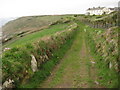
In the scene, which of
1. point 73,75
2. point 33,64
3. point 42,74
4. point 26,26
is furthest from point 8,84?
point 26,26

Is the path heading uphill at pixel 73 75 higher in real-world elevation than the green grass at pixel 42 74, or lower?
lower

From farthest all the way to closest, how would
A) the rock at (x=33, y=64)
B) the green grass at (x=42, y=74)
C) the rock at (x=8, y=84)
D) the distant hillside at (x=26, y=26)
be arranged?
1. the distant hillside at (x=26, y=26)
2. the rock at (x=33, y=64)
3. the green grass at (x=42, y=74)
4. the rock at (x=8, y=84)

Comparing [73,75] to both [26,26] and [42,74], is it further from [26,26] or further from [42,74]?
[26,26]

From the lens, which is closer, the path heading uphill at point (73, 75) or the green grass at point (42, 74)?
the green grass at point (42, 74)

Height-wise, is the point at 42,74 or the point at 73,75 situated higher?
the point at 42,74

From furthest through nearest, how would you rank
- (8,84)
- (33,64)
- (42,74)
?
(33,64) < (42,74) < (8,84)

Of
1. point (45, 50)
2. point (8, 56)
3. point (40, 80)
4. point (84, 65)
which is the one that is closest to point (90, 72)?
point (84, 65)

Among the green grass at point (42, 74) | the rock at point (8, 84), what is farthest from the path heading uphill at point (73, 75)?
the rock at point (8, 84)

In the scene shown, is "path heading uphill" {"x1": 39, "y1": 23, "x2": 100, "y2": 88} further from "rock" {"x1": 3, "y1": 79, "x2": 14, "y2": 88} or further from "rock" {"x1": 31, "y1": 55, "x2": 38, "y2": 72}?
"rock" {"x1": 3, "y1": 79, "x2": 14, "y2": 88}

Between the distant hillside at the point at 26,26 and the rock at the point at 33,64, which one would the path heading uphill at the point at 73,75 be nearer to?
the rock at the point at 33,64

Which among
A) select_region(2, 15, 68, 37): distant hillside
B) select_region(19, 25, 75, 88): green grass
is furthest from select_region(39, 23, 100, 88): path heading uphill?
select_region(2, 15, 68, 37): distant hillside

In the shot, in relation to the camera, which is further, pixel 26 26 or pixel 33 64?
pixel 26 26

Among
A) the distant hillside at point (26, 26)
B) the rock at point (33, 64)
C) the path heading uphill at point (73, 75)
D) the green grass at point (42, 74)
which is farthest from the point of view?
the distant hillside at point (26, 26)

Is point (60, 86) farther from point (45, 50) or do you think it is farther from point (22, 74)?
point (45, 50)
